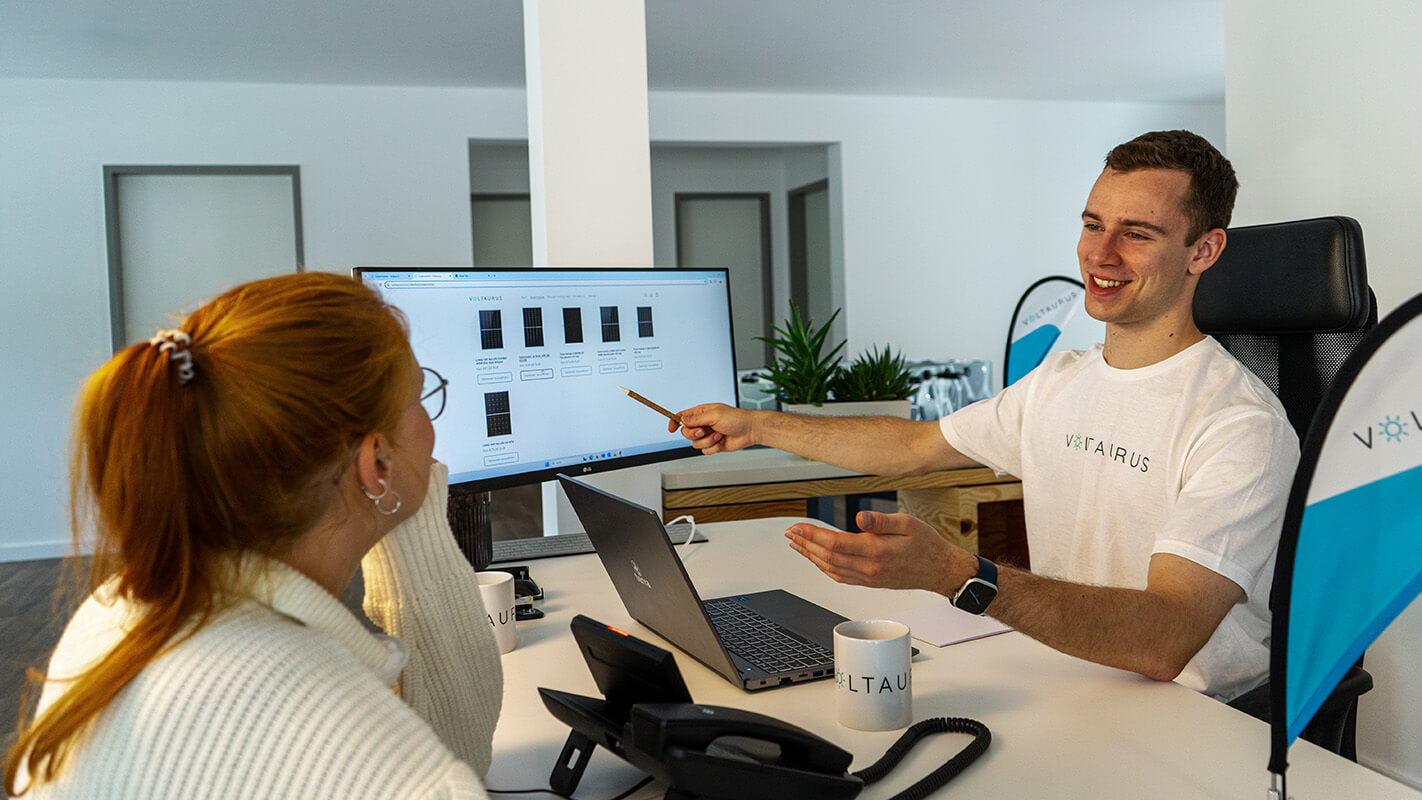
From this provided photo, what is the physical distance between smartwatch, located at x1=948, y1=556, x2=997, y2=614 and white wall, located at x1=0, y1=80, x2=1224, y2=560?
16.5 ft

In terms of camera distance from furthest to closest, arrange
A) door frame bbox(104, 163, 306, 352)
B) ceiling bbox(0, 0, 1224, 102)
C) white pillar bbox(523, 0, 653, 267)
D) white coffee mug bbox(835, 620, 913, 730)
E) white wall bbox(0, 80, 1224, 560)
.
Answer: door frame bbox(104, 163, 306, 352), white wall bbox(0, 80, 1224, 560), ceiling bbox(0, 0, 1224, 102), white pillar bbox(523, 0, 653, 267), white coffee mug bbox(835, 620, 913, 730)

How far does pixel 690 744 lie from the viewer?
0.88m

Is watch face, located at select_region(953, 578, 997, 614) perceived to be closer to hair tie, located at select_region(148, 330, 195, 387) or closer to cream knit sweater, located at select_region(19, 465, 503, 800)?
cream knit sweater, located at select_region(19, 465, 503, 800)

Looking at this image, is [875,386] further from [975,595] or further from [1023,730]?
[1023,730]

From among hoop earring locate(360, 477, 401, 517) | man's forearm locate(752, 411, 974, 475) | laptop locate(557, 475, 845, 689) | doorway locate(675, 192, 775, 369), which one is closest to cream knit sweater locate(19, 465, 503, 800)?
hoop earring locate(360, 477, 401, 517)

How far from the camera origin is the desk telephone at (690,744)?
0.87m

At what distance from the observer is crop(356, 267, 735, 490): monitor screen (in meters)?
1.60

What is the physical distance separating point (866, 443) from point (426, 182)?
17.3ft

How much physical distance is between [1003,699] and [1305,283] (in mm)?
913

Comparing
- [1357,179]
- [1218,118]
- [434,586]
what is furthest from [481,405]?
[1218,118]

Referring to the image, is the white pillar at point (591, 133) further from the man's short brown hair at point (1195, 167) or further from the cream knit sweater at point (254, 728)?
the cream knit sweater at point (254, 728)

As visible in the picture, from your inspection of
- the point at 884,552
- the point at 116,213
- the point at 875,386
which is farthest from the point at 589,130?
the point at 116,213

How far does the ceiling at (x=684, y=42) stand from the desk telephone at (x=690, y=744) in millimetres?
4482

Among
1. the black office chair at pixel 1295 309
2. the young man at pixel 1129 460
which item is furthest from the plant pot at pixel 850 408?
the black office chair at pixel 1295 309
